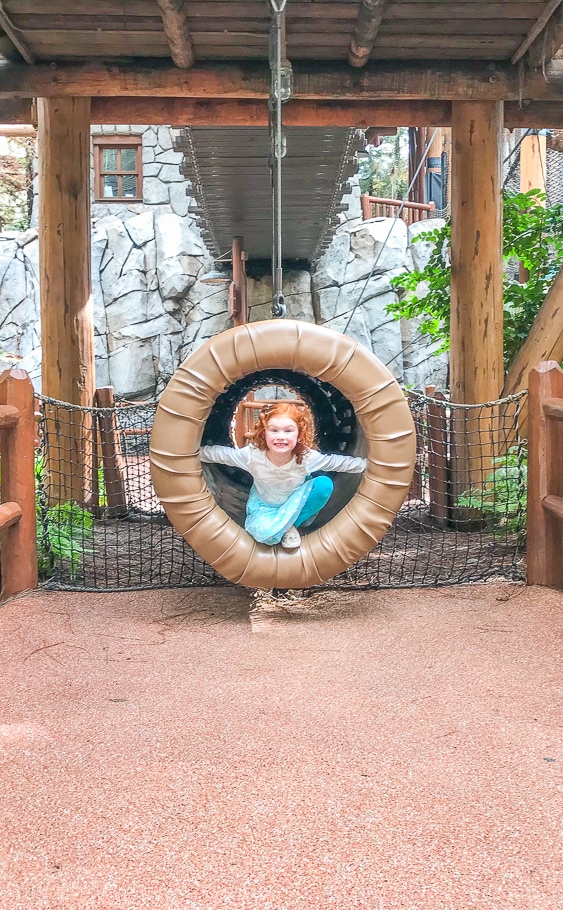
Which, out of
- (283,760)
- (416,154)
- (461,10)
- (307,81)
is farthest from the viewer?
(416,154)

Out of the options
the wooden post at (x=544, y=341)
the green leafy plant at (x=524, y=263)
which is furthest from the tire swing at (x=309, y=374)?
the green leafy plant at (x=524, y=263)

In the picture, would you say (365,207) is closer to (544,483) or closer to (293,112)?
(293,112)

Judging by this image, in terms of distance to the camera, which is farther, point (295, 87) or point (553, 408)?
point (295, 87)

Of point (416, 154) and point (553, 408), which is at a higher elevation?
point (416, 154)

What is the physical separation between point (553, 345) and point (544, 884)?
404 cm

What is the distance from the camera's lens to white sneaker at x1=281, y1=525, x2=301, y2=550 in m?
3.30

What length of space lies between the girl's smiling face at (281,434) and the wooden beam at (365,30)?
226cm

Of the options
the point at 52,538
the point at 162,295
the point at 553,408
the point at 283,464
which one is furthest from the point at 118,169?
the point at 553,408

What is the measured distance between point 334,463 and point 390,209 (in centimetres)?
1443

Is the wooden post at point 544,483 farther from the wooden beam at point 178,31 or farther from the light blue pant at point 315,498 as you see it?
the wooden beam at point 178,31

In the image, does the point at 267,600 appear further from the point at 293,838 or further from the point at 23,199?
the point at 23,199

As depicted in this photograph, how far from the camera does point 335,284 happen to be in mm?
15445

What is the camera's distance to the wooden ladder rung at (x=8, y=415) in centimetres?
337

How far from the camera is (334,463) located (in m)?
3.51
